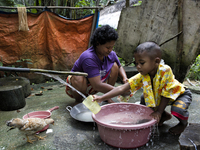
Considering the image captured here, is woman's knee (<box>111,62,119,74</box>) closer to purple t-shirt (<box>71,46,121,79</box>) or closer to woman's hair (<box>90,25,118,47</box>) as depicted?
purple t-shirt (<box>71,46,121,79</box>)

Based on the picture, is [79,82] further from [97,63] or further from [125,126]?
[125,126]

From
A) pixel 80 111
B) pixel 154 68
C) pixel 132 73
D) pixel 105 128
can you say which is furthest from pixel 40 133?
pixel 132 73

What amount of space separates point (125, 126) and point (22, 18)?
3.73 m

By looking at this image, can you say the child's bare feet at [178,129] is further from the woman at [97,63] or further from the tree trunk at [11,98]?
the tree trunk at [11,98]

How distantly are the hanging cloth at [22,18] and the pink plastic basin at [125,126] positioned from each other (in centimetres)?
315

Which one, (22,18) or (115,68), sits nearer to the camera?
(115,68)

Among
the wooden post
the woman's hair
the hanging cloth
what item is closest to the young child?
the woman's hair

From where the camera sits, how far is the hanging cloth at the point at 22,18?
3982mm

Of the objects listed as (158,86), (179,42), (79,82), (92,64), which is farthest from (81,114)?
(179,42)

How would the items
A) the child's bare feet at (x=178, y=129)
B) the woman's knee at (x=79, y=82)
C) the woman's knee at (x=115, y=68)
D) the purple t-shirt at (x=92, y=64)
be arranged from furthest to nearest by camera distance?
the woman's knee at (x=115, y=68) < the woman's knee at (x=79, y=82) < the purple t-shirt at (x=92, y=64) < the child's bare feet at (x=178, y=129)

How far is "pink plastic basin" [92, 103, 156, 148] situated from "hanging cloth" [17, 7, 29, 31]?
3.15m

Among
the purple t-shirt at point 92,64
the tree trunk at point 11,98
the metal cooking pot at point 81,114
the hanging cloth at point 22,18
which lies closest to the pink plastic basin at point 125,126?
the metal cooking pot at point 81,114

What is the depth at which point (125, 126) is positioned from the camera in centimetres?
153

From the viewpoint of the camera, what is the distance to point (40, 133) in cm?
208
